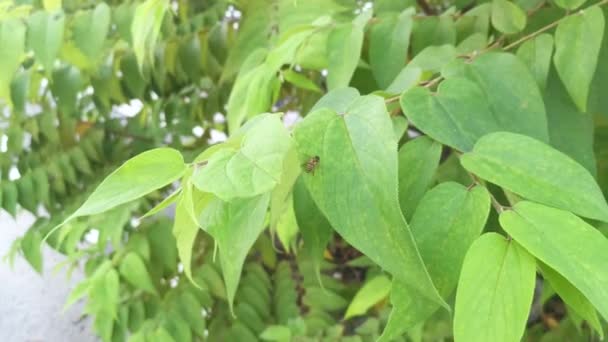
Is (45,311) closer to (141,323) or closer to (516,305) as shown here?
(141,323)

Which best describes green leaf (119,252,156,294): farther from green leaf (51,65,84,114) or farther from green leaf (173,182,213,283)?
green leaf (173,182,213,283)

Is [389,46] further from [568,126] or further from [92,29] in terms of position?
[92,29]

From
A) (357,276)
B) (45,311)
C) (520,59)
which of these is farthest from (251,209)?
(45,311)

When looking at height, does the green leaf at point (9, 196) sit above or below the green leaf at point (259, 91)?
below

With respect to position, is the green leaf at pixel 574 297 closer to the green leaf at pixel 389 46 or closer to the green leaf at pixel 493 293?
the green leaf at pixel 493 293

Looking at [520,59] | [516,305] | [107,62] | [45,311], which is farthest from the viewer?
[45,311]

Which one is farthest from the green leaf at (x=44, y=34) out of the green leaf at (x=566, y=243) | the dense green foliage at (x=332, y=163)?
the green leaf at (x=566, y=243)
